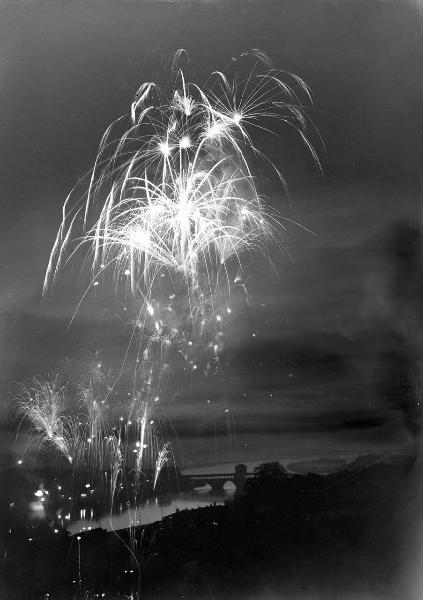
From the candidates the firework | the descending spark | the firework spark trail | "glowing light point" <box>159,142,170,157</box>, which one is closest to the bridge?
the descending spark

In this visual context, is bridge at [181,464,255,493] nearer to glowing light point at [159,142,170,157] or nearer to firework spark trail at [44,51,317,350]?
firework spark trail at [44,51,317,350]

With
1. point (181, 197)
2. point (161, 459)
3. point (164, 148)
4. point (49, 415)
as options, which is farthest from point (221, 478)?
point (164, 148)

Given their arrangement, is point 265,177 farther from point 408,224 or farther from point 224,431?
point 224,431

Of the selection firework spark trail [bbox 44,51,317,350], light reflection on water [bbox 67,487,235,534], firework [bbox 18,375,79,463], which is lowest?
light reflection on water [bbox 67,487,235,534]

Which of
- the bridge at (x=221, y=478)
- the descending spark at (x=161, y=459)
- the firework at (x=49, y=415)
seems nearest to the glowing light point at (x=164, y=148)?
the firework at (x=49, y=415)

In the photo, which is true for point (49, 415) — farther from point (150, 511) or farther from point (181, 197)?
point (181, 197)

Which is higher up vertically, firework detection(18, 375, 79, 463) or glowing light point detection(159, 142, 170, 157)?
glowing light point detection(159, 142, 170, 157)

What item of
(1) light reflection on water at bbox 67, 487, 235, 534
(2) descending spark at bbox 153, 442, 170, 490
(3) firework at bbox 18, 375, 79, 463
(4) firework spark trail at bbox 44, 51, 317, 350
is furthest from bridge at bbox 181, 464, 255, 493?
(4) firework spark trail at bbox 44, 51, 317, 350

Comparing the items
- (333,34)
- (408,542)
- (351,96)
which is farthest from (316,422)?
(333,34)

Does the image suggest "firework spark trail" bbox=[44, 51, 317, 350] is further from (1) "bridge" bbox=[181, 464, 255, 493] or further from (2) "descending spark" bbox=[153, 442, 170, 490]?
(1) "bridge" bbox=[181, 464, 255, 493]
